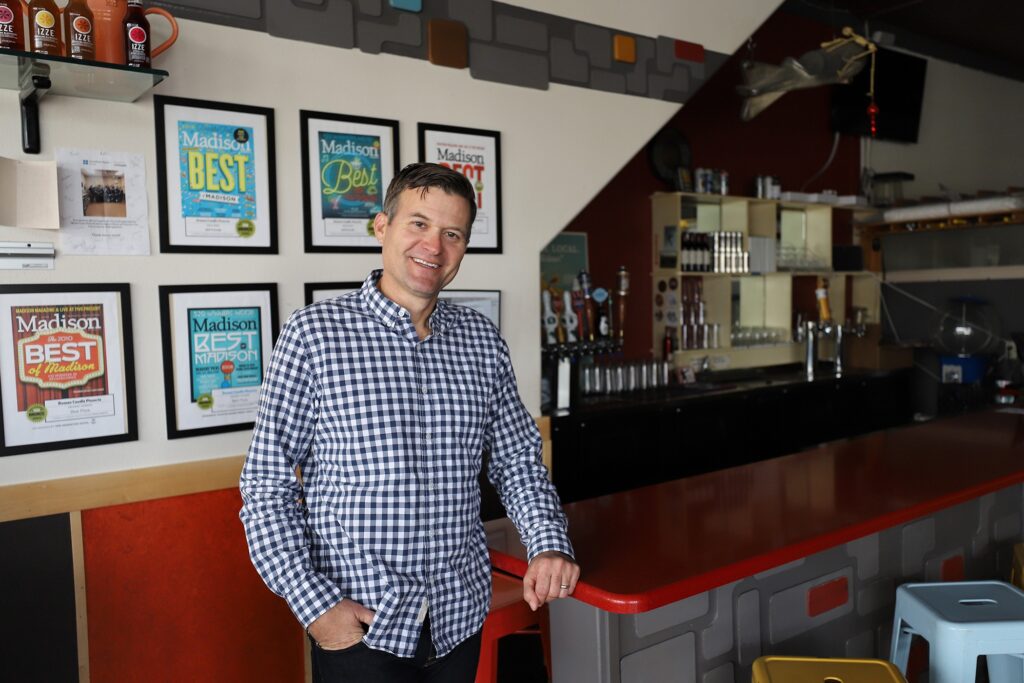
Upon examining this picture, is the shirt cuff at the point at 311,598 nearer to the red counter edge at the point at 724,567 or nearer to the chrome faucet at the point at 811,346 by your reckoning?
the red counter edge at the point at 724,567

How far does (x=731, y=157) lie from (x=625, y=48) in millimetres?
2321

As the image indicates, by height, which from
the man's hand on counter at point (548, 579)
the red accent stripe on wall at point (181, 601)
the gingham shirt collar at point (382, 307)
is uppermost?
the gingham shirt collar at point (382, 307)

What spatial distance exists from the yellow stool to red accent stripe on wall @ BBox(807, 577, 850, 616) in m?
0.40

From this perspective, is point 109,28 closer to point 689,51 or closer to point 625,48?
point 625,48

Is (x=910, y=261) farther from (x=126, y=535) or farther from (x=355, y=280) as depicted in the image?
(x=126, y=535)

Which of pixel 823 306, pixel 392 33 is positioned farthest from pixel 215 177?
pixel 823 306

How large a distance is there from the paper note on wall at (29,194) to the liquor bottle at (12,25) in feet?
1.01

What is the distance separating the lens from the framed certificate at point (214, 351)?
2508 mm

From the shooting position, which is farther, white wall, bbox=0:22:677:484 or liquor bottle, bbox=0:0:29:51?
white wall, bbox=0:22:677:484

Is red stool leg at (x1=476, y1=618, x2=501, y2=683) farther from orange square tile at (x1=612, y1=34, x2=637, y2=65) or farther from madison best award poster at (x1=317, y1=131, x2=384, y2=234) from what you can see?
orange square tile at (x1=612, y1=34, x2=637, y2=65)

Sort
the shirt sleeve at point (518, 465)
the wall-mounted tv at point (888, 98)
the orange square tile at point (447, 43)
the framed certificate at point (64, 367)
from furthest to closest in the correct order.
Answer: the wall-mounted tv at point (888, 98) → the orange square tile at point (447, 43) → the framed certificate at point (64, 367) → the shirt sleeve at point (518, 465)

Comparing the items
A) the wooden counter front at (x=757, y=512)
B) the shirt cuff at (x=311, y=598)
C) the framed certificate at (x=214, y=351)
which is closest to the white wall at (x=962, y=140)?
the wooden counter front at (x=757, y=512)

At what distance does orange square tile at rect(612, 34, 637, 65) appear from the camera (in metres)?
3.49

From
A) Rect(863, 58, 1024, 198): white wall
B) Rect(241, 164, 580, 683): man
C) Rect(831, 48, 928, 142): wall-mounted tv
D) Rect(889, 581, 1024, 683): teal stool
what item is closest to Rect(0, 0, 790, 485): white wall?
Rect(241, 164, 580, 683): man
